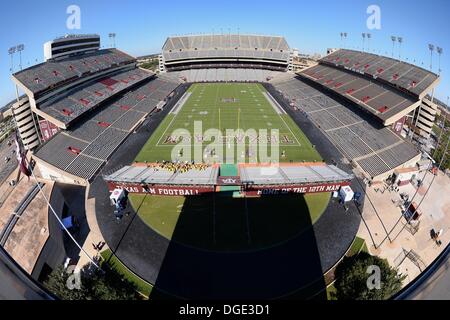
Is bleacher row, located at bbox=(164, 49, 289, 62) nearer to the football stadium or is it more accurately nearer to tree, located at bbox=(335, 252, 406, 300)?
the football stadium

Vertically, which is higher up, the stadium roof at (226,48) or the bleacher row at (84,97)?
the stadium roof at (226,48)

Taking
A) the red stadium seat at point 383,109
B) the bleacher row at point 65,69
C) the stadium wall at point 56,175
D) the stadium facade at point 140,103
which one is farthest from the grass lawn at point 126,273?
the red stadium seat at point 383,109

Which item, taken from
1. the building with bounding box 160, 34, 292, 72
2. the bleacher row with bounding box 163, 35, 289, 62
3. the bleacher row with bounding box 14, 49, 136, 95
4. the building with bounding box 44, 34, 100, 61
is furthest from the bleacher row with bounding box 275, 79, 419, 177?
the building with bounding box 44, 34, 100, 61

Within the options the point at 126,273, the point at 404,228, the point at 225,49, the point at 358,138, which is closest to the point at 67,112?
the point at 126,273

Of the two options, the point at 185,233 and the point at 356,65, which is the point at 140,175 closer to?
the point at 185,233

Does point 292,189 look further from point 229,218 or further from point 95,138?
point 95,138

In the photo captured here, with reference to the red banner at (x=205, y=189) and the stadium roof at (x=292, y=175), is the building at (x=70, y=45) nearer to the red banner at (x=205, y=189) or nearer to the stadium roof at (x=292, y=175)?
the red banner at (x=205, y=189)
